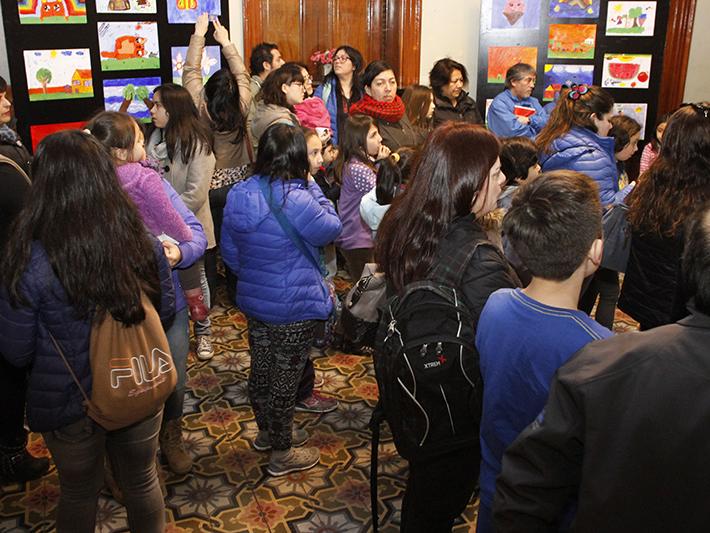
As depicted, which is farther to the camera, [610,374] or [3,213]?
[3,213]

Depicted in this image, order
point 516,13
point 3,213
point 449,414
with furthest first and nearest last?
1. point 516,13
2. point 3,213
3. point 449,414

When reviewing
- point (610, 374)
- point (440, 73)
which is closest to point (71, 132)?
point (610, 374)

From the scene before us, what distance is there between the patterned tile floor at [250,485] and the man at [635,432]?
1667 millimetres

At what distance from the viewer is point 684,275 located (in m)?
1.32

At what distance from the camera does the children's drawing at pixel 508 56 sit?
673 centimetres

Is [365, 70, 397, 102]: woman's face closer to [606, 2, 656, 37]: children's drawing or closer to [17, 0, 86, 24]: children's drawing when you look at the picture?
[17, 0, 86, 24]: children's drawing

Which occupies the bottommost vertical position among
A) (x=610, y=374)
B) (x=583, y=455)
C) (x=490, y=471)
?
(x=490, y=471)

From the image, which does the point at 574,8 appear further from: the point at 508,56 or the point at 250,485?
the point at 250,485

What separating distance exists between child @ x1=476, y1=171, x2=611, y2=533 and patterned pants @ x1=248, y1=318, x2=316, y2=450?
1.36 meters

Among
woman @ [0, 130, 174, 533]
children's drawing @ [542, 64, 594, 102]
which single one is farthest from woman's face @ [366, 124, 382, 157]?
children's drawing @ [542, 64, 594, 102]

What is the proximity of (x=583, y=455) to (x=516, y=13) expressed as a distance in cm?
600

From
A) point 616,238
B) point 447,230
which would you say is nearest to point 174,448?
point 447,230

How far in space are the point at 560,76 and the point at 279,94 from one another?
10.6ft

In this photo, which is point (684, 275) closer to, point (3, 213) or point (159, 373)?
point (159, 373)
